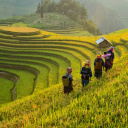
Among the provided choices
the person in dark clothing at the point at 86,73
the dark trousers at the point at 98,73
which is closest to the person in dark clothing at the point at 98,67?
the dark trousers at the point at 98,73

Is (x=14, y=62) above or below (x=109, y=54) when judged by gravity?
below

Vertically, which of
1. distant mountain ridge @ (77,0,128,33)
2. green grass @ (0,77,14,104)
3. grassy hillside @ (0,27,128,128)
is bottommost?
green grass @ (0,77,14,104)

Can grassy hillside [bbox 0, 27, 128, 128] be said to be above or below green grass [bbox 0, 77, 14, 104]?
above

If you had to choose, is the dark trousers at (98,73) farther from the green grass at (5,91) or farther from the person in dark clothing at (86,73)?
the green grass at (5,91)

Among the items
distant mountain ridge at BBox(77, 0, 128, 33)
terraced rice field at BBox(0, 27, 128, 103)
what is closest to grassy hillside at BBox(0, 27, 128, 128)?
terraced rice field at BBox(0, 27, 128, 103)

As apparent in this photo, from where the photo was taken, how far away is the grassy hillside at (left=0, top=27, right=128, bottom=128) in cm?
396

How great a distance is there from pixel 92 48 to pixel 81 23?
56.2 m

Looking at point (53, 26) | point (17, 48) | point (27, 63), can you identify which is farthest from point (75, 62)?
point (53, 26)

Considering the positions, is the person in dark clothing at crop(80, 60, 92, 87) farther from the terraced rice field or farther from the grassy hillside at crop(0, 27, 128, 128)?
the terraced rice field

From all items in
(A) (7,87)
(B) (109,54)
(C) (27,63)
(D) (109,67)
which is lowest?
(A) (7,87)

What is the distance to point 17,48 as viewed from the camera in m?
26.9

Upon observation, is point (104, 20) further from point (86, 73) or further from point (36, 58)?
point (86, 73)

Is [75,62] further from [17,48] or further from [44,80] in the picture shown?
[17,48]

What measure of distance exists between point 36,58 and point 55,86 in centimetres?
1568
